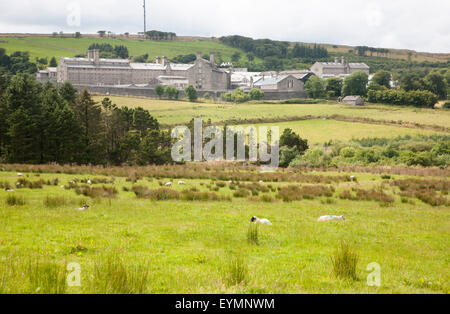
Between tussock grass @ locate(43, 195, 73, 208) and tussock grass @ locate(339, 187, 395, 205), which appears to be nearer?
tussock grass @ locate(43, 195, 73, 208)

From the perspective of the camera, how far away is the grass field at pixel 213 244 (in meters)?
7.76

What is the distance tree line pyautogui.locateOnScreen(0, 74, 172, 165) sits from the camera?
Answer: 41.5 metres

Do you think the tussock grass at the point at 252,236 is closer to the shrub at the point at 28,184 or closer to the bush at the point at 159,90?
the shrub at the point at 28,184

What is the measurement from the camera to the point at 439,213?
60.8ft

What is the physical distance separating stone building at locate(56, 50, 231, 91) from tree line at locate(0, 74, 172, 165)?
8141cm

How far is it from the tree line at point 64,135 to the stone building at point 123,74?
81414 mm

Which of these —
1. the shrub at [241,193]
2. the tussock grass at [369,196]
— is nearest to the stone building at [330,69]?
the tussock grass at [369,196]

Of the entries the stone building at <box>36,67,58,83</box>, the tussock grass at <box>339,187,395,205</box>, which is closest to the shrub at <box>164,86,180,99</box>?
the stone building at <box>36,67,58,83</box>

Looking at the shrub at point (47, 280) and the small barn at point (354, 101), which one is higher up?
the small barn at point (354, 101)

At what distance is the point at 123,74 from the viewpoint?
5876 inches

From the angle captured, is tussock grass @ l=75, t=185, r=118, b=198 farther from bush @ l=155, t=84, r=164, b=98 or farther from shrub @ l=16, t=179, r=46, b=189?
bush @ l=155, t=84, r=164, b=98
